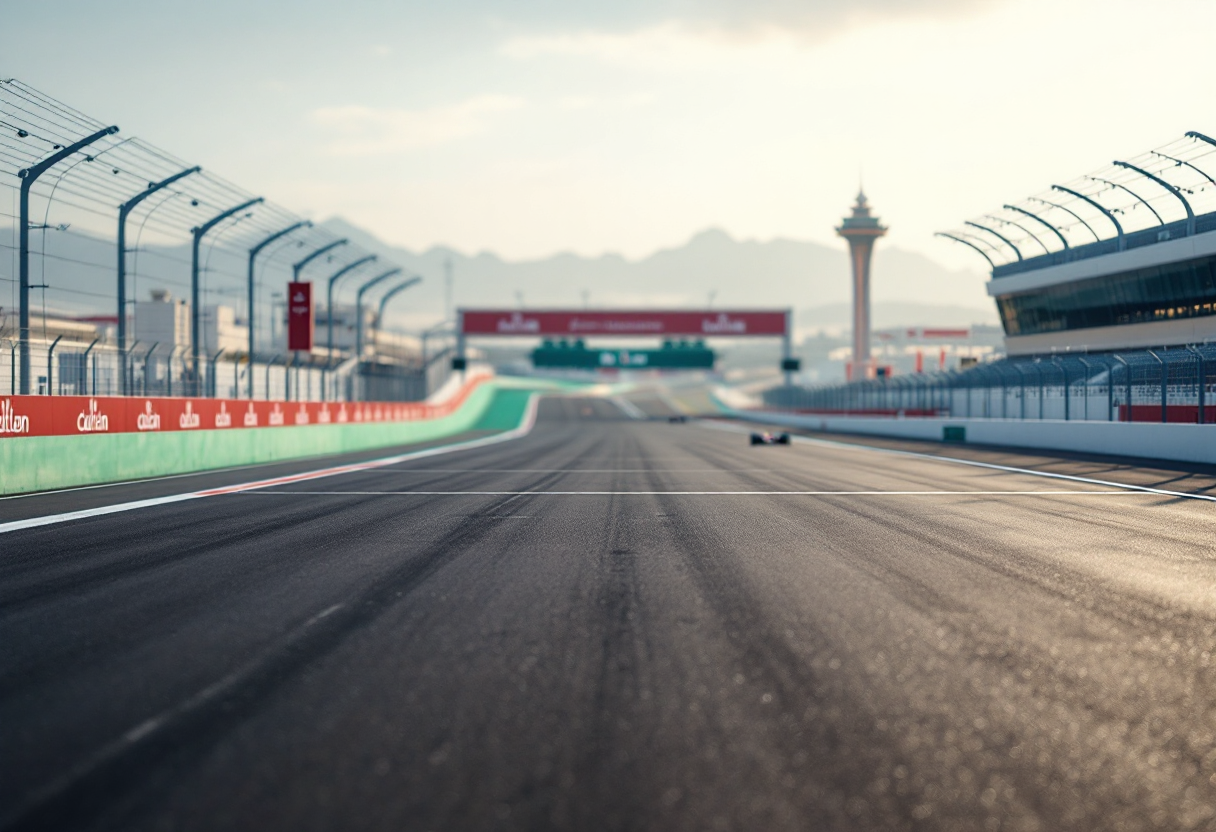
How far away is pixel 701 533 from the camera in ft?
28.8

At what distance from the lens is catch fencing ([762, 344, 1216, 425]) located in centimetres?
2009

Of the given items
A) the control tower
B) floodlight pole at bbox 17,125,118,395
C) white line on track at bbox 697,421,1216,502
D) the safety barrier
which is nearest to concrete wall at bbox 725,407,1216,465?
the safety barrier

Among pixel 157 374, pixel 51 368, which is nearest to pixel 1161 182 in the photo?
pixel 157 374

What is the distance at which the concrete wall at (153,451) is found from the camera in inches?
496

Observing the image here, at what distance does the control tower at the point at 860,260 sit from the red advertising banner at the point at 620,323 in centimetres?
2163

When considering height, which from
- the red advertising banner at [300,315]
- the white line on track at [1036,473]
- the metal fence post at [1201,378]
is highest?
the red advertising banner at [300,315]

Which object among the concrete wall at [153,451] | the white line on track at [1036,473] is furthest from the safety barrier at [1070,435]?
the concrete wall at [153,451]

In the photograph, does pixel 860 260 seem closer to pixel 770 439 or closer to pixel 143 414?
pixel 770 439

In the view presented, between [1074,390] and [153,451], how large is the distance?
71.2ft

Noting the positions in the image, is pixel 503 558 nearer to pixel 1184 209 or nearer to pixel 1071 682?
pixel 1071 682

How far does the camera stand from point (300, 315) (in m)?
30.2

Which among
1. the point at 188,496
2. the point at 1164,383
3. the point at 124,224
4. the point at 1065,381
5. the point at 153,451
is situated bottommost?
the point at 188,496

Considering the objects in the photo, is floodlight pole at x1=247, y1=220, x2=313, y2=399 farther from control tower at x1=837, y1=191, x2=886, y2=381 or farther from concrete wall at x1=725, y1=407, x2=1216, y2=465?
control tower at x1=837, y1=191, x2=886, y2=381

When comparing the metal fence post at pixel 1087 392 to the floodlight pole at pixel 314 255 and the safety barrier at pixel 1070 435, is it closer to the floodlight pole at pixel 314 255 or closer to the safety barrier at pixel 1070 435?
the safety barrier at pixel 1070 435
